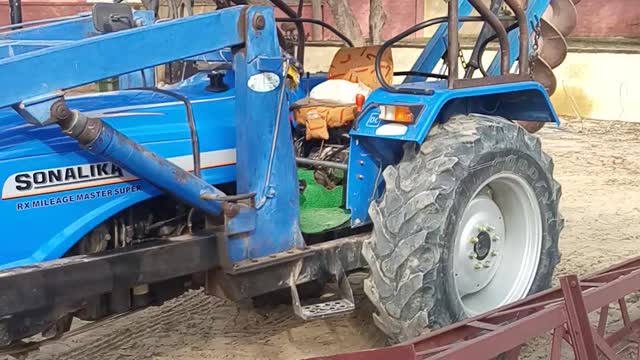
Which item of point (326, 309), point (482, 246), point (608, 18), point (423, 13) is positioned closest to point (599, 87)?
point (608, 18)

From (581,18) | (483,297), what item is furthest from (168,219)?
(581,18)

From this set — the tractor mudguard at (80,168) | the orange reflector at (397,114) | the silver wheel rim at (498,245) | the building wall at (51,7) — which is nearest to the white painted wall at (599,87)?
the silver wheel rim at (498,245)

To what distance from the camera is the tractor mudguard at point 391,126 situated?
138 inches

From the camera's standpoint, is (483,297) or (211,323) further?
(211,323)

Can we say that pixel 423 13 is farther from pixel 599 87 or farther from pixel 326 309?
pixel 326 309

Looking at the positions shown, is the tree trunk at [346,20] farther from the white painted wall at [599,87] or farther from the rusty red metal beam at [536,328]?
the rusty red metal beam at [536,328]

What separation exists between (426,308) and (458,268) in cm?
38

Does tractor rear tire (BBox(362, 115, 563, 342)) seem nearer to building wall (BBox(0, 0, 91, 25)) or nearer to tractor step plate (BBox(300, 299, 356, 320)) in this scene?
tractor step plate (BBox(300, 299, 356, 320))

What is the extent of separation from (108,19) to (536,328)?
203 centimetres

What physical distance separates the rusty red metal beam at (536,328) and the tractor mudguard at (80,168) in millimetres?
1177

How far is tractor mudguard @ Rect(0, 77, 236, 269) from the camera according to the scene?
2.94 m

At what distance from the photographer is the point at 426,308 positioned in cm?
343

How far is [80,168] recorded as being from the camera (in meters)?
3.08

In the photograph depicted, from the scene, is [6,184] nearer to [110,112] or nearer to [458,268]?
[110,112]
